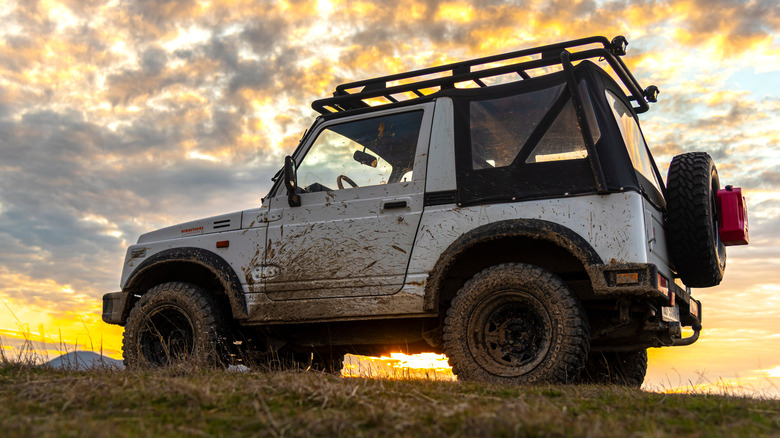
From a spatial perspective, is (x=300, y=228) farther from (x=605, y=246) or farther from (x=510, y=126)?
(x=605, y=246)

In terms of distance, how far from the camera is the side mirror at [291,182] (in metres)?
6.03

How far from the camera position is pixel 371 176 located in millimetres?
5895

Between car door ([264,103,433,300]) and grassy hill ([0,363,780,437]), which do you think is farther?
car door ([264,103,433,300])

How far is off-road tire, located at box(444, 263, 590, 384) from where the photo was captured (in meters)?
4.78

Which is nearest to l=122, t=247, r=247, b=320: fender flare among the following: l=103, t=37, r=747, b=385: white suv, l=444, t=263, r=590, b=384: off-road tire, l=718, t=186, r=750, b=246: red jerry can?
l=103, t=37, r=747, b=385: white suv

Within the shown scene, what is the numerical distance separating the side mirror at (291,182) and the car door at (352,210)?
0.17ft

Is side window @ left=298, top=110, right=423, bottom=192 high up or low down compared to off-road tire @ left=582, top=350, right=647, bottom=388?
up

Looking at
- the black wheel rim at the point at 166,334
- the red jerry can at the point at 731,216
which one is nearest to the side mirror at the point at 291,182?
the black wheel rim at the point at 166,334

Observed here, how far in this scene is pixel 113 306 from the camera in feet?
22.9

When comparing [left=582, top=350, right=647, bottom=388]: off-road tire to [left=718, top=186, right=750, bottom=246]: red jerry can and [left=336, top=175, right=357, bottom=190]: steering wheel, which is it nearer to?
[left=718, top=186, right=750, bottom=246]: red jerry can

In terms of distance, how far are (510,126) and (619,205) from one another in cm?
113

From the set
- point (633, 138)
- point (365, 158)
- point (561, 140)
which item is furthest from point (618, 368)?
point (365, 158)

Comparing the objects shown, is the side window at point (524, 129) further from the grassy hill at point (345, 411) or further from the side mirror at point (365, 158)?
the grassy hill at point (345, 411)

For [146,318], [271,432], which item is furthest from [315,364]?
[271,432]
